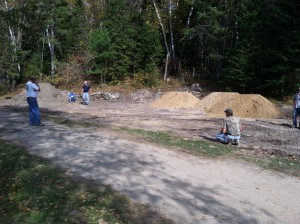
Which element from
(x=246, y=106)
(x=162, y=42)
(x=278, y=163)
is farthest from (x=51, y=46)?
(x=278, y=163)

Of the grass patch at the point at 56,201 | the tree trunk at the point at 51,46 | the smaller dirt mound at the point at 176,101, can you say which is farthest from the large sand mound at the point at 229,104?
the tree trunk at the point at 51,46

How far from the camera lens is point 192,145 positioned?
11.3 metres

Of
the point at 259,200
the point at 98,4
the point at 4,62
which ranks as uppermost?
the point at 98,4

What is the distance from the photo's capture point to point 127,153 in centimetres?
946

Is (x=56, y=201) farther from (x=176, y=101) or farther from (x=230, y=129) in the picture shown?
(x=176, y=101)

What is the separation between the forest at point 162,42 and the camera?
86.4 ft

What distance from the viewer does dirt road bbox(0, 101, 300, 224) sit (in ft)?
20.2

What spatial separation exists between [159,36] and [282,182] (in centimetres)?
2978

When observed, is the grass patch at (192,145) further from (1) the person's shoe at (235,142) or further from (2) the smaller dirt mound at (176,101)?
(2) the smaller dirt mound at (176,101)

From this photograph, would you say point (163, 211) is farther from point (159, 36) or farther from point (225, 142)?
point (159, 36)

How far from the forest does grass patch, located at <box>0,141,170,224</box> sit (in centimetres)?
2112

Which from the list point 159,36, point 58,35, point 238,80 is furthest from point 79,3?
point 238,80

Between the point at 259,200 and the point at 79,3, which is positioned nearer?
the point at 259,200

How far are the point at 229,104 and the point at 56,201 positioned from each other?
16.5 meters
